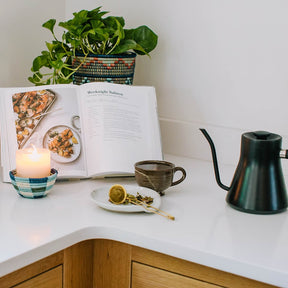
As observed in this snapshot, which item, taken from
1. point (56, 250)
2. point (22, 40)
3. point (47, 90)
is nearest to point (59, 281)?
point (56, 250)

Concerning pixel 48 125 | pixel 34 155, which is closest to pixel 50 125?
pixel 48 125

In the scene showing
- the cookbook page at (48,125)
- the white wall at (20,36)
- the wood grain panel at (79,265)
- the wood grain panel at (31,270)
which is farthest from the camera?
the white wall at (20,36)

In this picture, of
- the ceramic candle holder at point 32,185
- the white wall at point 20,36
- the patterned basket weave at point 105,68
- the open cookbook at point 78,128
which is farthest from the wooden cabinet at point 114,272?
the white wall at point 20,36

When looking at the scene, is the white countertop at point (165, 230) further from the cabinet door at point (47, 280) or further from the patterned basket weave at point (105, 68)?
the patterned basket weave at point (105, 68)

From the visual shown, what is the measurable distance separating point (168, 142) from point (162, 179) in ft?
1.61

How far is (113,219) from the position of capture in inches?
45.7

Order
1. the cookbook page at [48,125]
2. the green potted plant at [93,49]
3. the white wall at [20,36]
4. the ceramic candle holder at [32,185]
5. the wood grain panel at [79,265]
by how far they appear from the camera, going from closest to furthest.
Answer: the wood grain panel at [79,265] < the ceramic candle holder at [32,185] < the cookbook page at [48,125] < the green potted plant at [93,49] < the white wall at [20,36]

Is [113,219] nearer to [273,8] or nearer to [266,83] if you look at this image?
[266,83]

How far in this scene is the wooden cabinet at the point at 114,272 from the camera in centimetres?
102

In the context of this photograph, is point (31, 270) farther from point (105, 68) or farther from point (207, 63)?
point (207, 63)

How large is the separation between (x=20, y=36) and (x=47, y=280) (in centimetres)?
92

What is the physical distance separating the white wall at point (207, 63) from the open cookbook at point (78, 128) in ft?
1.00

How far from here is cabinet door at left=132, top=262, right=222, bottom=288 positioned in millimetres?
1061

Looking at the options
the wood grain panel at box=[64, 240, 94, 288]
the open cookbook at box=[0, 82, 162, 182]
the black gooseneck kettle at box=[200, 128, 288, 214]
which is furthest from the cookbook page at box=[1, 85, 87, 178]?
Answer: the black gooseneck kettle at box=[200, 128, 288, 214]
